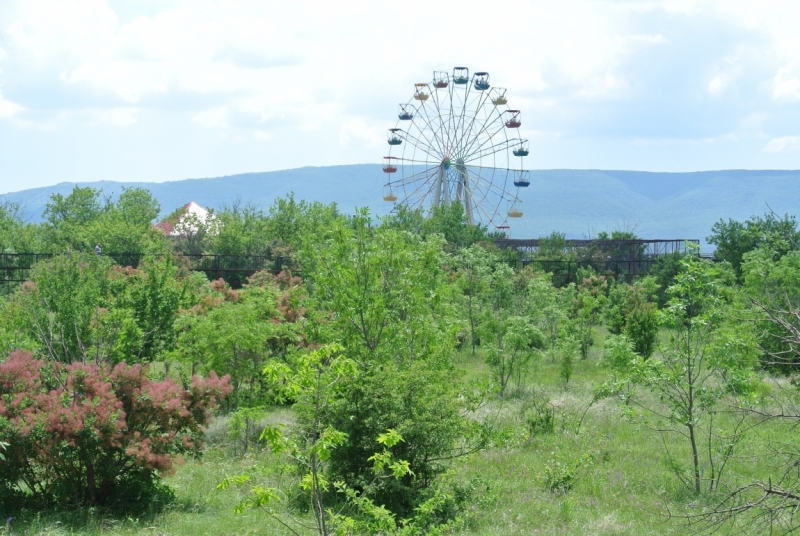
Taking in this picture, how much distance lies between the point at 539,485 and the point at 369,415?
3850 millimetres

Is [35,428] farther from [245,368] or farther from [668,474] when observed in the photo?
→ [668,474]

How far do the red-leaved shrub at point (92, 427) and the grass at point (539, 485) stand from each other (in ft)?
1.80

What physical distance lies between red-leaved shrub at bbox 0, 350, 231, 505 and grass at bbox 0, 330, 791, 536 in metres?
0.55

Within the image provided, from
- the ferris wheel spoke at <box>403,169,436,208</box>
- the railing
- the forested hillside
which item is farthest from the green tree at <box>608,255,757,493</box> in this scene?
the ferris wheel spoke at <box>403,169,436,208</box>

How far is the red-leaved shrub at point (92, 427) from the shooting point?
1139 cm

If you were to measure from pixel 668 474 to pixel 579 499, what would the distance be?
2304mm

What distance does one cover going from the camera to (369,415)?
1219 centimetres

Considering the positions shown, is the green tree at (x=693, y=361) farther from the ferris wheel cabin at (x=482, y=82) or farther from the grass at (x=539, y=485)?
the ferris wheel cabin at (x=482, y=82)

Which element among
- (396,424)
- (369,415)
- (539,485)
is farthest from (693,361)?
(369,415)

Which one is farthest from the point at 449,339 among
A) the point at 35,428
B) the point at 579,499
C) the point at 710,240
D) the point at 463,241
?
the point at 463,241

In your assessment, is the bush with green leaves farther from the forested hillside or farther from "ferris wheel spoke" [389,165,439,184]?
"ferris wheel spoke" [389,165,439,184]

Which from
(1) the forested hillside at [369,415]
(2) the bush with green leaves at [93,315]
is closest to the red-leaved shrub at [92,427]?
(1) the forested hillside at [369,415]

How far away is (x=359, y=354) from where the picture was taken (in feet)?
49.8

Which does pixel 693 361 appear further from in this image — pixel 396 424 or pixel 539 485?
pixel 396 424
